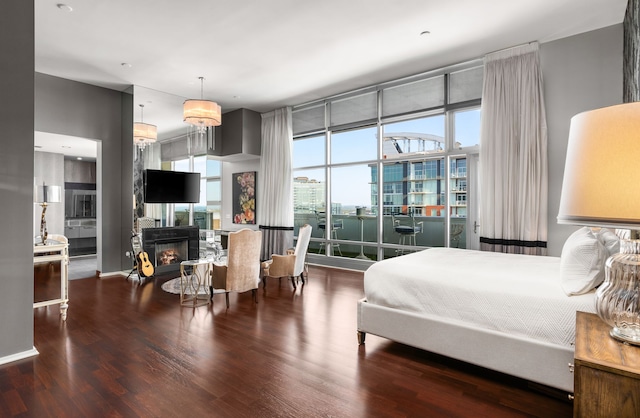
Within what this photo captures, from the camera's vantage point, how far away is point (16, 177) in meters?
2.76

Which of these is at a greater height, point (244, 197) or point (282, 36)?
point (282, 36)

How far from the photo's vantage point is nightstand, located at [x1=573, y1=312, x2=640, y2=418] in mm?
1146

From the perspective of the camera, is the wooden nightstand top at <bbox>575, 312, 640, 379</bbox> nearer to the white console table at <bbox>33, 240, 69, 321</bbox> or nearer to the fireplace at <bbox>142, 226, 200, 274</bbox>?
the white console table at <bbox>33, 240, 69, 321</bbox>

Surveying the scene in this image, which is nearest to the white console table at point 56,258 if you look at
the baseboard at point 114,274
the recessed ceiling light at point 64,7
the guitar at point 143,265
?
the guitar at point 143,265

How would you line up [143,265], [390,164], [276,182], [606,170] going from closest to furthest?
[606,170] < [143,265] < [390,164] < [276,182]

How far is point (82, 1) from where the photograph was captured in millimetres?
3500

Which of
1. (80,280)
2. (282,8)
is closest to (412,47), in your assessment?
(282,8)

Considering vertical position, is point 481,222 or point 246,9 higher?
point 246,9

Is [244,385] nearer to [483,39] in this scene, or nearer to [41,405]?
[41,405]

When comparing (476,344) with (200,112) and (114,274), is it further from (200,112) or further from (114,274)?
(114,274)

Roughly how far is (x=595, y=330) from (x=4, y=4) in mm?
4479

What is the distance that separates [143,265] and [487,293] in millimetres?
5238

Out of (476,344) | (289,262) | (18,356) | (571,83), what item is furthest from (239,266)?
(571,83)

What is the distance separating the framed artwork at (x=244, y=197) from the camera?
8008 millimetres
